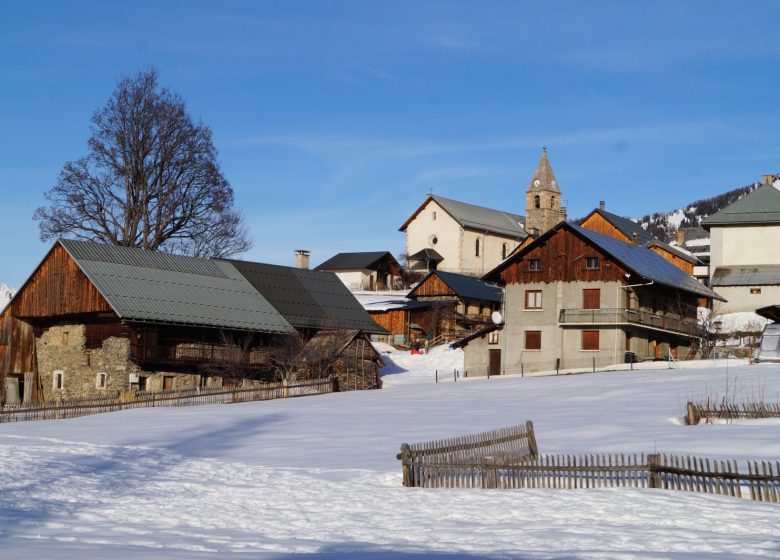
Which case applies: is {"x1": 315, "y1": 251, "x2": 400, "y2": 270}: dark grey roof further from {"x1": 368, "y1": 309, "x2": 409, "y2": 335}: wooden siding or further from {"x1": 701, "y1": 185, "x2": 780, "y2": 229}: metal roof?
{"x1": 701, "y1": 185, "x2": 780, "y2": 229}: metal roof

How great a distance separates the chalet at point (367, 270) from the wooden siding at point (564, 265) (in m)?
46.6

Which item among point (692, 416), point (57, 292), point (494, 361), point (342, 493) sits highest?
point (57, 292)

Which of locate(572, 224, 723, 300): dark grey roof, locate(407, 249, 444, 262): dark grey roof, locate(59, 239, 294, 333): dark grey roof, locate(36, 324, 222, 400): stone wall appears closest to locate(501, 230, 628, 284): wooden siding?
locate(572, 224, 723, 300): dark grey roof

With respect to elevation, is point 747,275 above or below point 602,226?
below

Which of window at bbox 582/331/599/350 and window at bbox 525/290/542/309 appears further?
window at bbox 525/290/542/309

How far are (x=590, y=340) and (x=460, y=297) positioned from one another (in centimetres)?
2324

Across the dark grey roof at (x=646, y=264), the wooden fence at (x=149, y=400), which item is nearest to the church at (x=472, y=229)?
the dark grey roof at (x=646, y=264)

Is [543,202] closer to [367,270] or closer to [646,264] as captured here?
[367,270]

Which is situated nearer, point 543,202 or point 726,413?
point 726,413

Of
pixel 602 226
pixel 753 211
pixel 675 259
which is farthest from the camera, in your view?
pixel 675 259

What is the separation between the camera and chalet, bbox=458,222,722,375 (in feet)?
188

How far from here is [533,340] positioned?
58.8m

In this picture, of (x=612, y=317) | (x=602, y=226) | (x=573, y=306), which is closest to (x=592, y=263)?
(x=573, y=306)

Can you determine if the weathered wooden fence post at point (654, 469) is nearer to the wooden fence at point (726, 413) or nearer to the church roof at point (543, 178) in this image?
the wooden fence at point (726, 413)
